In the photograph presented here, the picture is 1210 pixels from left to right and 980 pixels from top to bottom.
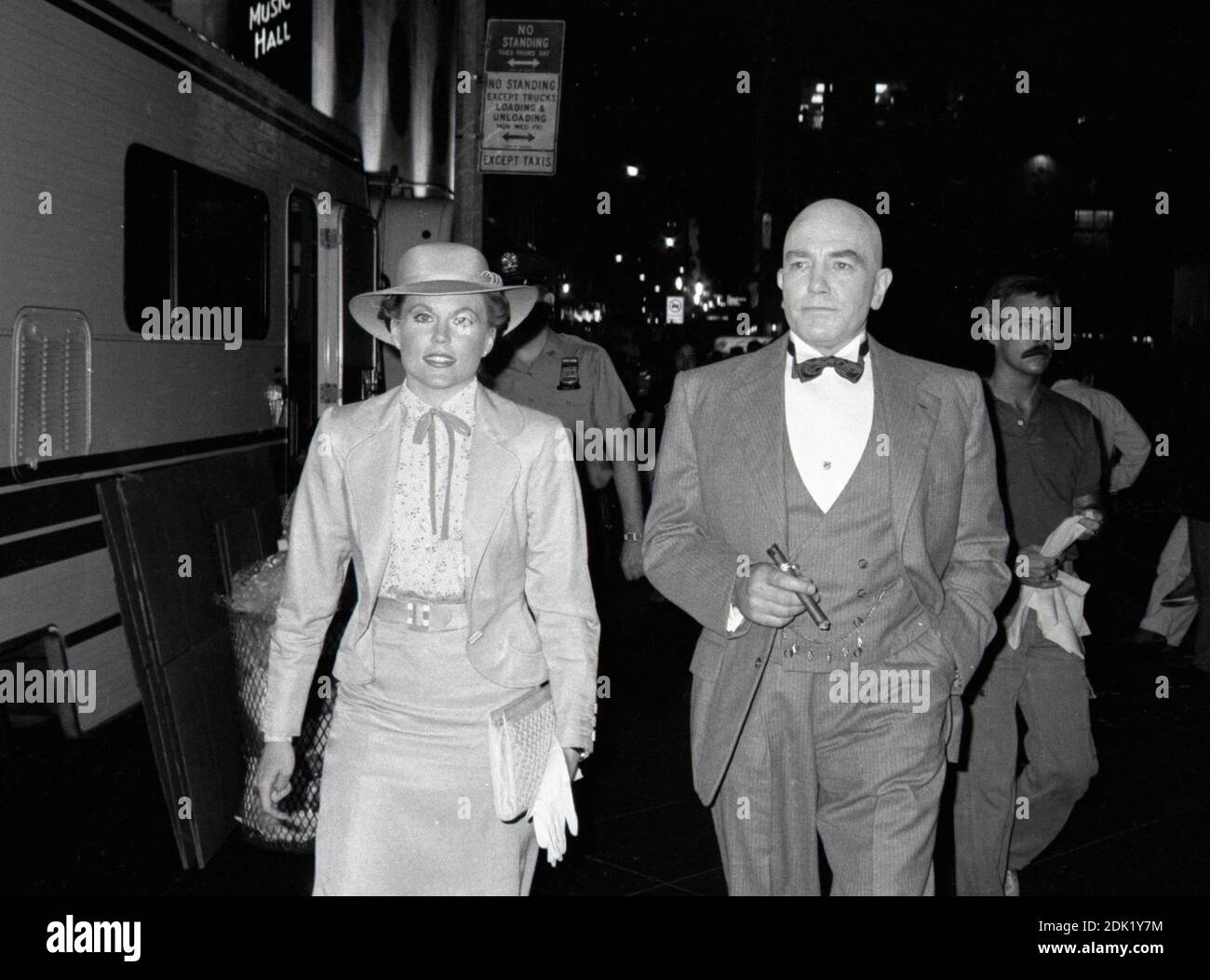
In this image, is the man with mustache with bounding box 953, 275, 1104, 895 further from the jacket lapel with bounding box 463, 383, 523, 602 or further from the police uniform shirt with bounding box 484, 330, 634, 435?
the police uniform shirt with bounding box 484, 330, 634, 435

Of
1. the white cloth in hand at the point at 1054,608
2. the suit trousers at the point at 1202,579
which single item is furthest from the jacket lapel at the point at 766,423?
the suit trousers at the point at 1202,579

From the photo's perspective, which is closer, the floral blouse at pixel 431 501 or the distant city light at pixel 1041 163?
the floral blouse at pixel 431 501

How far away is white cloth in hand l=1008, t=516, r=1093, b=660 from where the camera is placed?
462cm

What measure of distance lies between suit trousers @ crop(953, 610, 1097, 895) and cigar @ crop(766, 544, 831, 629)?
170 cm

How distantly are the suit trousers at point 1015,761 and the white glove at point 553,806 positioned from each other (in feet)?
6.33

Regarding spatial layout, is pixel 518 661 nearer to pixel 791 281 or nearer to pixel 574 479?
pixel 574 479

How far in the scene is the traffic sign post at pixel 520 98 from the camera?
331 inches

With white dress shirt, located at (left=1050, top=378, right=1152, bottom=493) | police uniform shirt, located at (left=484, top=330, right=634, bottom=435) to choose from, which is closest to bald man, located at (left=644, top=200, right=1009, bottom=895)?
white dress shirt, located at (left=1050, top=378, right=1152, bottom=493)

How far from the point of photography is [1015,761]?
14.7 feet

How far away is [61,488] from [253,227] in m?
2.90

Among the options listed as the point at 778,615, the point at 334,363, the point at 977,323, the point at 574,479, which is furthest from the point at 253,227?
the point at 778,615

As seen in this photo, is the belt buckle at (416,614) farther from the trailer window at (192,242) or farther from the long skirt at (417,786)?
the trailer window at (192,242)

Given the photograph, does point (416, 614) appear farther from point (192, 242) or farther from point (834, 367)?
point (192, 242)

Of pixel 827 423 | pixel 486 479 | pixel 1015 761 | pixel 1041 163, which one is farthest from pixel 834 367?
pixel 1041 163
